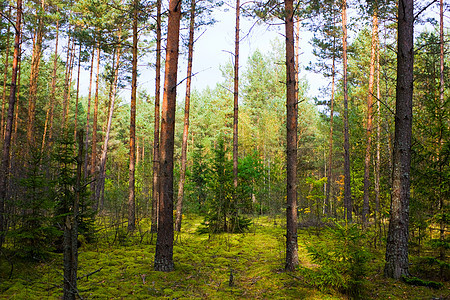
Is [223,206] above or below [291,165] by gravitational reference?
below

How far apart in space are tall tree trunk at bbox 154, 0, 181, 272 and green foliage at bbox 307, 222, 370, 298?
325cm

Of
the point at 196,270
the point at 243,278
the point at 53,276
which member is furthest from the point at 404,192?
the point at 53,276

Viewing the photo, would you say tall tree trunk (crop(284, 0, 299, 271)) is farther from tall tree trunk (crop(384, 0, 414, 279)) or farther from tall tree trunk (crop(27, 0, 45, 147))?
tall tree trunk (crop(27, 0, 45, 147))

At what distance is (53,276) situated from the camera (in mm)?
5812

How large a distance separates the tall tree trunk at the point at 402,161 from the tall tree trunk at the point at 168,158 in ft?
15.2

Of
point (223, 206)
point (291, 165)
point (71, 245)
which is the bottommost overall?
point (223, 206)

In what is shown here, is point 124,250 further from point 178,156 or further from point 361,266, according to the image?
point 178,156

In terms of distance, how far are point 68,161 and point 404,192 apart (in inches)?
309

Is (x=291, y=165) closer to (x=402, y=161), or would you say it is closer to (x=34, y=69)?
(x=402, y=161)

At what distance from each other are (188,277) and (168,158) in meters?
2.69

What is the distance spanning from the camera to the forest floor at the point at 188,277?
4.94 m

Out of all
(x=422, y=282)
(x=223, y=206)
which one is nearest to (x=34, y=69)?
(x=223, y=206)

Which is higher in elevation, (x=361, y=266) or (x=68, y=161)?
(x=68, y=161)

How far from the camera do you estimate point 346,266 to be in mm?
4684
